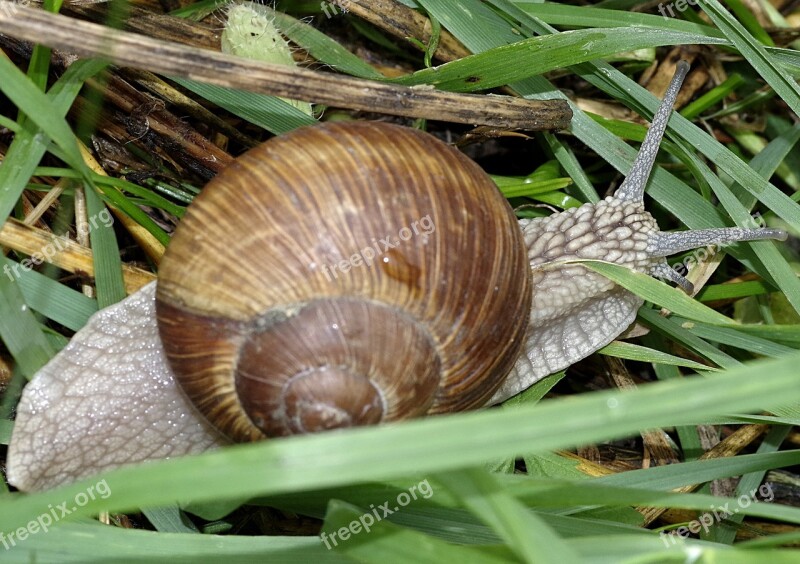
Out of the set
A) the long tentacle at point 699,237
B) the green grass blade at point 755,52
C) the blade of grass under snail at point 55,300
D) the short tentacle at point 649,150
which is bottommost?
the blade of grass under snail at point 55,300

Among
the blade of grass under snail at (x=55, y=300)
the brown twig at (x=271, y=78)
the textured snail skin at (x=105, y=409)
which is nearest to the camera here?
the brown twig at (x=271, y=78)

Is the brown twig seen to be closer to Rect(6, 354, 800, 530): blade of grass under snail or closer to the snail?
the snail

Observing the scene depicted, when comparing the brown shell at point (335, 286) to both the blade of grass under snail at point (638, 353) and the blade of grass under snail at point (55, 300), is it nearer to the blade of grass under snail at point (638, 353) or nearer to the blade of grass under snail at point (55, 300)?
the blade of grass under snail at point (55, 300)

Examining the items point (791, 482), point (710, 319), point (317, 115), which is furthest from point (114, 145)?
point (791, 482)

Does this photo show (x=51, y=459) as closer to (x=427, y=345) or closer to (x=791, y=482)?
(x=427, y=345)

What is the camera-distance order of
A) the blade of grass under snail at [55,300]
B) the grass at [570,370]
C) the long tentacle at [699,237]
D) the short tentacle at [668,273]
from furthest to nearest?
the short tentacle at [668,273] < the long tentacle at [699,237] < the blade of grass under snail at [55,300] < the grass at [570,370]

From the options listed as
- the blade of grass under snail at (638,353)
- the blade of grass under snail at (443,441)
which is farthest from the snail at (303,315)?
the blade of grass under snail at (638,353)

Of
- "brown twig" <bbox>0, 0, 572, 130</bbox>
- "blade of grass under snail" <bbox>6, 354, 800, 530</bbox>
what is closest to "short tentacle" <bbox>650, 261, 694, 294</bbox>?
"brown twig" <bbox>0, 0, 572, 130</bbox>
